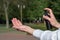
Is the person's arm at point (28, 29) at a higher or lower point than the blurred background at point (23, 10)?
higher

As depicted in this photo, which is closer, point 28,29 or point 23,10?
point 28,29

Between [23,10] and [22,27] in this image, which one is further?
[23,10]

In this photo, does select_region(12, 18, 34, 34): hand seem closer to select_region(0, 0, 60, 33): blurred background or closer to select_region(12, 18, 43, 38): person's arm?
select_region(12, 18, 43, 38): person's arm

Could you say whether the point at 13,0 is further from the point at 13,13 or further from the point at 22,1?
the point at 13,13

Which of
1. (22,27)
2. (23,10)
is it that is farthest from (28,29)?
(23,10)

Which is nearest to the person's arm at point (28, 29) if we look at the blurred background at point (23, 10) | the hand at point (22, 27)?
the hand at point (22, 27)

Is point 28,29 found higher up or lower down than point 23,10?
higher up

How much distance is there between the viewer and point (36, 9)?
40875 mm

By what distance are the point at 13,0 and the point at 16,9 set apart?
11929 millimetres

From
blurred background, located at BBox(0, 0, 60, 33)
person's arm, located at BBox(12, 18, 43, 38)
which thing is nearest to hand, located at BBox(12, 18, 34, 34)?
person's arm, located at BBox(12, 18, 43, 38)

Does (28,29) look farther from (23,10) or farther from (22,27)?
(23,10)

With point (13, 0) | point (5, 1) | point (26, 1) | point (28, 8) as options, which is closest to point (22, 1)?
point (26, 1)

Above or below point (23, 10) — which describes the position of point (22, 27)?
above

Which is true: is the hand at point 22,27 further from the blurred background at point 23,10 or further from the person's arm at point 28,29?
the blurred background at point 23,10
